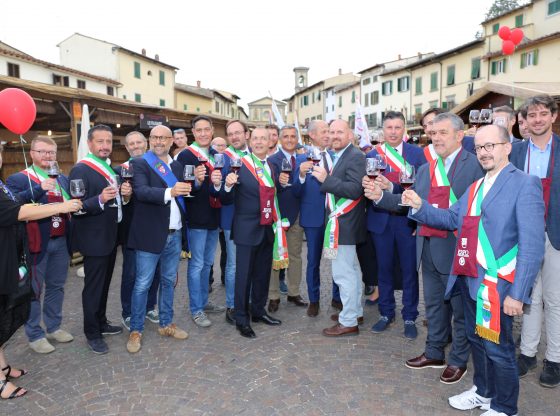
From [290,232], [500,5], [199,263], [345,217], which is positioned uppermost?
[500,5]

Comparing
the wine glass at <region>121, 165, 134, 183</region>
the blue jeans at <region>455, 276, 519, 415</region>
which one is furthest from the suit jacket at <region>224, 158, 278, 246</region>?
the blue jeans at <region>455, 276, 519, 415</region>

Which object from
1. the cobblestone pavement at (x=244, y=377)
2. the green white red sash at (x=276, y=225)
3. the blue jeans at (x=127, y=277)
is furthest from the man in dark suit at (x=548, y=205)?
the blue jeans at (x=127, y=277)

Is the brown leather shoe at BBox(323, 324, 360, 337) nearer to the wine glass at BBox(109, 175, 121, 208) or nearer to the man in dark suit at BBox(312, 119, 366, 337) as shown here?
the man in dark suit at BBox(312, 119, 366, 337)

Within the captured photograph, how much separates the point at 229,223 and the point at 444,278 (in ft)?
8.52

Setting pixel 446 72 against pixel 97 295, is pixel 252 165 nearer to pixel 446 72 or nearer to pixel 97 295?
pixel 97 295

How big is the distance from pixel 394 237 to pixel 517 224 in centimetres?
196

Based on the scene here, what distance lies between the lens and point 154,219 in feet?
14.2

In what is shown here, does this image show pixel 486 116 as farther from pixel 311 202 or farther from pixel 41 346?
pixel 41 346

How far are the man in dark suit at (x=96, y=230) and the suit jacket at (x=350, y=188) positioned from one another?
2219 mm

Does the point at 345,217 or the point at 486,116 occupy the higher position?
the point at 486,116

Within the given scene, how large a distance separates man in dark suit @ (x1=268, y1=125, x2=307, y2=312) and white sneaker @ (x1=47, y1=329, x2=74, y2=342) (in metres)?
2.40

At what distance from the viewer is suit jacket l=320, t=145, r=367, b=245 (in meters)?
4.39

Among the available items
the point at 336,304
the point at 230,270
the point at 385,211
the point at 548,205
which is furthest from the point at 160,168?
the point at 548,205

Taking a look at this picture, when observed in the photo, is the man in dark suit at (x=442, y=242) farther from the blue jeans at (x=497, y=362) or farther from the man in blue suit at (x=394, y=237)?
the man in blue suit at (x=394, y=237)
